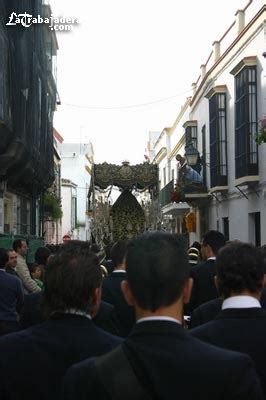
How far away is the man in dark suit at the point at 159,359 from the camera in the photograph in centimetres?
204

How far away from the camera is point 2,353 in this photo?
2.71 m

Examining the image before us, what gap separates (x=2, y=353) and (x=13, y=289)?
402 cm

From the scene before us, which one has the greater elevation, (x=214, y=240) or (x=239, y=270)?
(x=214, y=240)

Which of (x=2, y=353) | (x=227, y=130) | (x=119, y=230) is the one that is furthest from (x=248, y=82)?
(x=2, y=353)

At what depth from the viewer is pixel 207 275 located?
236 inches

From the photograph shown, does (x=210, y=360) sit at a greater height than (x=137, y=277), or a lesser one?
lesser

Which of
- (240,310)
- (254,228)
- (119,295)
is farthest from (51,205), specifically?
(240,310)

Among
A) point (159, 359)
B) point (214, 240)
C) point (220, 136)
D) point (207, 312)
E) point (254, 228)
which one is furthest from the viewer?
point (220, 136)

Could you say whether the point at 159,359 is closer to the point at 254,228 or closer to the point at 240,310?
the point at 240,310

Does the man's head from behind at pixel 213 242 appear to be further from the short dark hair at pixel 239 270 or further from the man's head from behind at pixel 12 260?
→ the short dark hair at pixel 239 270

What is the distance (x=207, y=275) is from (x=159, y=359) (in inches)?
157

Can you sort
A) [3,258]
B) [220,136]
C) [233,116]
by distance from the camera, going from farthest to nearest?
[220,136] < [233,116] < [3,258]

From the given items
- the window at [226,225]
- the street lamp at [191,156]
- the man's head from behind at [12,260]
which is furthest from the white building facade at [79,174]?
the man's head from behind at [12,260]

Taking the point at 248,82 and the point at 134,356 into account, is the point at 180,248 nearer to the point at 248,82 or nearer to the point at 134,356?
the point at 134,356
